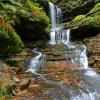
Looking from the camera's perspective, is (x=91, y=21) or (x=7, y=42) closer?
(x=7, y=42)

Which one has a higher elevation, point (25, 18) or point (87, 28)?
point (25, 18)

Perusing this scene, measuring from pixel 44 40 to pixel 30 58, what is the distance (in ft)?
16.6

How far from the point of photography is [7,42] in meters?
13.0

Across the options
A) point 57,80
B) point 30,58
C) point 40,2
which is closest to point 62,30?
point 40,2

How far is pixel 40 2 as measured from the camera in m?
22.8

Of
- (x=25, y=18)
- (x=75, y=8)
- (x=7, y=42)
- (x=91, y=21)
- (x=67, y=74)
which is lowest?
(x=67, y=74)

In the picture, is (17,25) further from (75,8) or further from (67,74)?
(75,8)

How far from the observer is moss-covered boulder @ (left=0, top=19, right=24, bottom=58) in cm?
1280

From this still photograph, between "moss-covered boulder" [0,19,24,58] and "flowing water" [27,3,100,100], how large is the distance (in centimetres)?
97

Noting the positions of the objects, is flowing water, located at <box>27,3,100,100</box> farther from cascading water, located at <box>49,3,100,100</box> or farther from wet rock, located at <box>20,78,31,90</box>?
wet rock, located at <box>20,78,31,90</box>

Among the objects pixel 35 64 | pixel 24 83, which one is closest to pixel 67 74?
pixel 35 64

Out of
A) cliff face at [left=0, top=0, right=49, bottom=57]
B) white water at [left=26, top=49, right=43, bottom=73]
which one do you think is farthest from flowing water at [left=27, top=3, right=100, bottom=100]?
cliff face at [left=0, top=0, right=49, bottom=57]

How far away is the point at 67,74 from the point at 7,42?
3.18m

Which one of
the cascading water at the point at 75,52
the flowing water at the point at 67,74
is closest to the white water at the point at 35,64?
the flowing water at the point at 67,74
